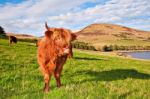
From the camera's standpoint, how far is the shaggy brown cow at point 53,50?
1005cm

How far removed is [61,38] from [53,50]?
596mm

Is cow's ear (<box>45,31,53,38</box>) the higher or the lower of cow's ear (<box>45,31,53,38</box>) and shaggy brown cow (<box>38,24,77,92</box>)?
the higher

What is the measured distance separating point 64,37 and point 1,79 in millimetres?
4557

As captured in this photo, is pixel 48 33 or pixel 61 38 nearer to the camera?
pixel 61 38

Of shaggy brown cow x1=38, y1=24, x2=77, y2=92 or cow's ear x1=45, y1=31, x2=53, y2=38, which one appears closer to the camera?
shaggy brown cow x1=38, y1=24, x2=77, y2=92

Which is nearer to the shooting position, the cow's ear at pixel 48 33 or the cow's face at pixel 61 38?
the cow's face at pixel 61 38

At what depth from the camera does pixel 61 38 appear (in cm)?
1005

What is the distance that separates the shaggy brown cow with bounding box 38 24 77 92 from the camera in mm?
10047

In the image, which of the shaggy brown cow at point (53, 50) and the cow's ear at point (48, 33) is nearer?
the shaggy brown cow at point (53, 50)

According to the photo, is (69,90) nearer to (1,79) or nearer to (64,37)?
(64,37)

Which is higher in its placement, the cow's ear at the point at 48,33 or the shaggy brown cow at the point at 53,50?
the cow's ear at the point at 48,33

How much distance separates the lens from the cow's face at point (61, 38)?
10000mm

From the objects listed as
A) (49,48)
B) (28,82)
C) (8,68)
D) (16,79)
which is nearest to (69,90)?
(49,48)

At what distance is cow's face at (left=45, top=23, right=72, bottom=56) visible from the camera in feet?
32.8
